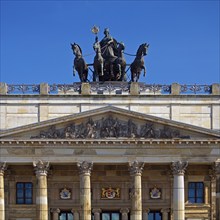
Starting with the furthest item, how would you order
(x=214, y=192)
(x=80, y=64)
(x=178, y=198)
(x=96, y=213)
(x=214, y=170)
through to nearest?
1. (x=80, y=64)
2. (x=96, y=213)
3. (x=214, y=192)
4. (x=214, y=170)
5. (x=178, y=198)

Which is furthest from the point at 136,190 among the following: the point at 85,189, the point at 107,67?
the point at 107,67

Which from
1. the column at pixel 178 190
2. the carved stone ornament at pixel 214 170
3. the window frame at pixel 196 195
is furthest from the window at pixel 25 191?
the carved stone ornament at pixel 214 170

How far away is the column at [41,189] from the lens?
49344mm

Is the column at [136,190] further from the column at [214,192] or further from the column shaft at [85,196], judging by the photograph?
the column at [214,192]

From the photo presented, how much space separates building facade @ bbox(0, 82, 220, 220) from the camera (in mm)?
49375

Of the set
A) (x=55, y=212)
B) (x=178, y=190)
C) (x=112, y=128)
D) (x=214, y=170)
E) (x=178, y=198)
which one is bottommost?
(x=55, y=212)

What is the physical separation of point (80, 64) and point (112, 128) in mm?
7231

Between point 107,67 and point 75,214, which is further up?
point 107,67

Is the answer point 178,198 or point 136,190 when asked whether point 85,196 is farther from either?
point 178,198

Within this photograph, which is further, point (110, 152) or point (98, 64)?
point (98, 64)

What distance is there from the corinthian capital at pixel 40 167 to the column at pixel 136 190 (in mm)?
6285

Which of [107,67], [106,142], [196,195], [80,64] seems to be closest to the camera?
[106,142]

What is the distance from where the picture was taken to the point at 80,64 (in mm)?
54031

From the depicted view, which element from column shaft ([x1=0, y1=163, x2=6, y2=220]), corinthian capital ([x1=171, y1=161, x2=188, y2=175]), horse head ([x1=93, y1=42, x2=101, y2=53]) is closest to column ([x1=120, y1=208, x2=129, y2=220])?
corinthian capital ([x1=171, y1=161, x2=188, y2=175])
